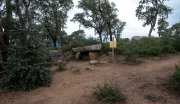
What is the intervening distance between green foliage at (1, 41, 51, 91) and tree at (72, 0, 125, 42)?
12.4 metres

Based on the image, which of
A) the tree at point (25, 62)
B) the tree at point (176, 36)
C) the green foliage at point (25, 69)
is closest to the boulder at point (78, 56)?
the tree at point (25, 62)

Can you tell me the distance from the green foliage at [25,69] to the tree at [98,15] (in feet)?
40.8

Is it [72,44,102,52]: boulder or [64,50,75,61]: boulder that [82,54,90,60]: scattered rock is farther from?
[64,50,75,61]: boulder

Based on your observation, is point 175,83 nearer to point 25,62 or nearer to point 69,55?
point 25,62

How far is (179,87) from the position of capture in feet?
13.1

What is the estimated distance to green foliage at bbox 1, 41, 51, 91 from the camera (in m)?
4.73

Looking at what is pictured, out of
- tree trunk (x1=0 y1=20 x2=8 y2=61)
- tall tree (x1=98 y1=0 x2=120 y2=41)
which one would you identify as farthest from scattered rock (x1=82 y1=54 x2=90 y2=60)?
tall tree (x1=98 y1=0 x2=120 y2=41)

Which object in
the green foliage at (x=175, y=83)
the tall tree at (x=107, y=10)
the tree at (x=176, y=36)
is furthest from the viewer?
the tall tree at (x=107, y=10)

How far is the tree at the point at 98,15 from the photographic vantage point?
17047 mm

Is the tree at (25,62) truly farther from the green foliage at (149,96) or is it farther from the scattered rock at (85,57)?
the scattered rock at (85,57)

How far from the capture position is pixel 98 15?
19625mm

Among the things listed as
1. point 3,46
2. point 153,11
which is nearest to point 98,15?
point 153,11

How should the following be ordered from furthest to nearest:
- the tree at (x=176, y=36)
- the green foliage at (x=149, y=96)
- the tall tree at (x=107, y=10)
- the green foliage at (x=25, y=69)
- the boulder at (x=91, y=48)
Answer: the tall tree at (x=107, y=10) < the tree at (x=176, y=36) < the boulder at (x=91, y=48) < the green foliage at (x=25, y=69) < the green foliage at (x=149, y=96)

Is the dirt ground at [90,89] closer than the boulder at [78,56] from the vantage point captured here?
Yes
